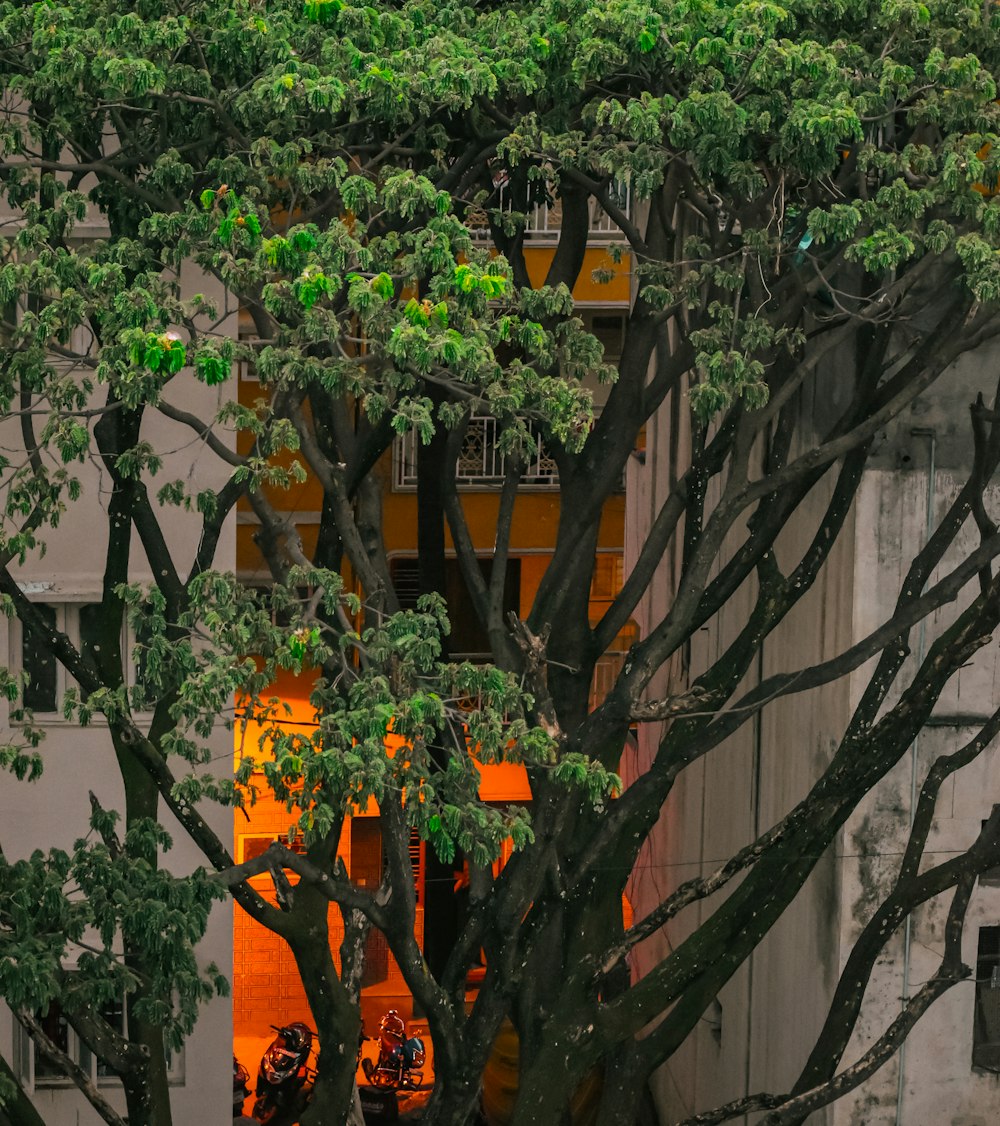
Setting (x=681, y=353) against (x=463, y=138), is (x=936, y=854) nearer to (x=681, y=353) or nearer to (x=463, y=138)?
(x=681, y=353)

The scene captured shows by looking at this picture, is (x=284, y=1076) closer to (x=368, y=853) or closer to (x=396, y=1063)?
(x=396, y=1063)

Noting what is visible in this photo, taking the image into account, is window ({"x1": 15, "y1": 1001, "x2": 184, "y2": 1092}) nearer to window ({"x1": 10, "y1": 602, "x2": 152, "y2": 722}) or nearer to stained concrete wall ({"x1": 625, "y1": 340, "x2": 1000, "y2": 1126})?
window ({"x1": 10, "y1": 602, "x2": 152, "y2": 722})

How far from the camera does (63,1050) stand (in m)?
15.0

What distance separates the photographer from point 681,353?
10.8 metres

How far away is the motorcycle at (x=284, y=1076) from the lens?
17047mm

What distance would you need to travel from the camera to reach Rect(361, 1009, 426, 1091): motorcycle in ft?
58.2

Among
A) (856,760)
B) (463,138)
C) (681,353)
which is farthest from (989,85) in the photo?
(856,760)

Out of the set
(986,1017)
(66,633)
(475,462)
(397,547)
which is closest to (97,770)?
(66,633)

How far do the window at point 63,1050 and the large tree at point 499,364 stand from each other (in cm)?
450

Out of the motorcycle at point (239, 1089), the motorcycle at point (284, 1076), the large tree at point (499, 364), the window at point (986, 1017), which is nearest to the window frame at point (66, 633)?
the large tree at point (499, 364)

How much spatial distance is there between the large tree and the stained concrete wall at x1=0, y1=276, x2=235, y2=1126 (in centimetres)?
342

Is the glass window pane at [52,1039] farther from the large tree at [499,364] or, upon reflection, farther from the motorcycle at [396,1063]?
the large tree at [499,364]

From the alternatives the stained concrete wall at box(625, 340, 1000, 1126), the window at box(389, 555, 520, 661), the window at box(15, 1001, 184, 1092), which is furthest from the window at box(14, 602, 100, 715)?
the window at box(389, 555, 520, 661)

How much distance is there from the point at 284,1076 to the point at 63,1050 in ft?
9.22
